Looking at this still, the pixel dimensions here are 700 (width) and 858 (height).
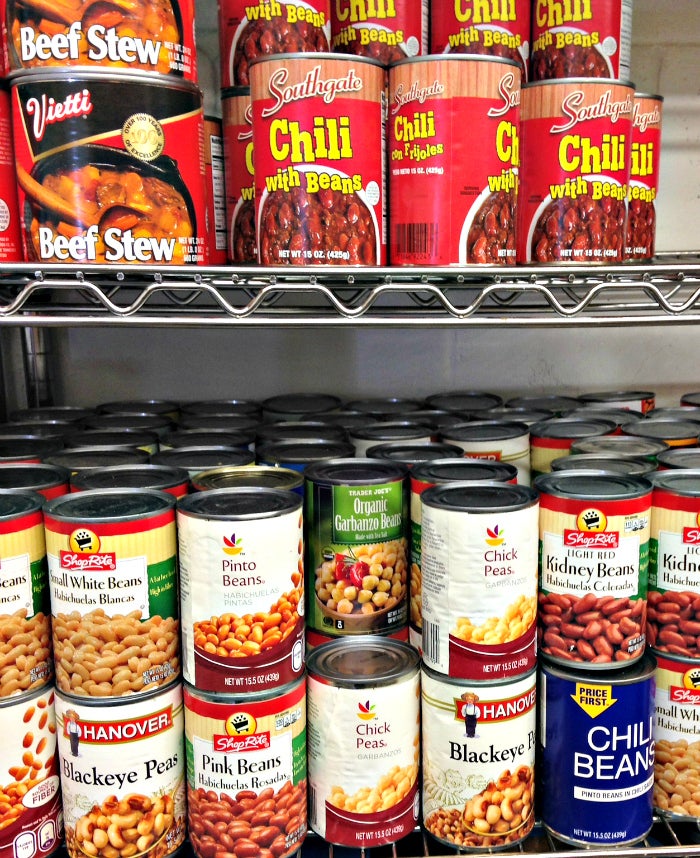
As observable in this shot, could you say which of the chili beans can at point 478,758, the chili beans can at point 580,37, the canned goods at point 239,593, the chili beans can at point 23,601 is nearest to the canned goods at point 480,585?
the chili beans can at point 478,758

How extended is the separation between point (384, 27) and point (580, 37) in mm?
277

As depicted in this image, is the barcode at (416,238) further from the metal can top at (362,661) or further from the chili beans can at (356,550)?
the metal can top at (362,661)

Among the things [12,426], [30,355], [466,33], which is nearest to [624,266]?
[466,33]

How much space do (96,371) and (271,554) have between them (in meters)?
0.95

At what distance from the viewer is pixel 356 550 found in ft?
3.25

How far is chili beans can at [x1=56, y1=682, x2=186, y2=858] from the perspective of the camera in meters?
0.89

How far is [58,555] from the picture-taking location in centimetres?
87

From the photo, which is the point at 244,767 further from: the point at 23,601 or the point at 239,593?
the point at 23,601

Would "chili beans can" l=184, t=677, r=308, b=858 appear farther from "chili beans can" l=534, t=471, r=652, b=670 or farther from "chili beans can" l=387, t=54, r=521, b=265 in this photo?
"chili beans can" l=387, t=54, r=521, b=265

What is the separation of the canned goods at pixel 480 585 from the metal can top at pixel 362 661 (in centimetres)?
4

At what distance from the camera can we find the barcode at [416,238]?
970 mm


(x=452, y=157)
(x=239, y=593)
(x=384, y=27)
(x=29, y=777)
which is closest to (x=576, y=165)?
(x=452, y=157)

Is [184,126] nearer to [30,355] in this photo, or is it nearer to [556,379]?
[30,355]

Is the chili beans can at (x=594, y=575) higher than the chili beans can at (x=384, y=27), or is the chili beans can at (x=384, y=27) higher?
the chili beans can at (x=384, y=27)
